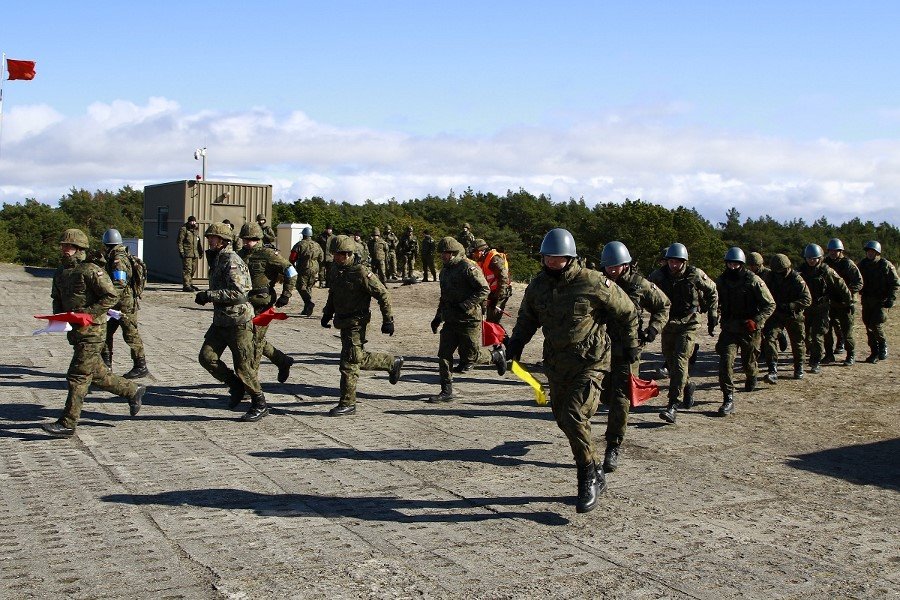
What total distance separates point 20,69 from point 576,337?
1006 inches

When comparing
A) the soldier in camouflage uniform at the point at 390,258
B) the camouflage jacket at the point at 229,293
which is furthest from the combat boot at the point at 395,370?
the soldier in camouflage uniform at the point at 390,258

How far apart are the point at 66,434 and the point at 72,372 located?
570mm

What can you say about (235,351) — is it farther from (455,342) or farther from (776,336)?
(776,336)

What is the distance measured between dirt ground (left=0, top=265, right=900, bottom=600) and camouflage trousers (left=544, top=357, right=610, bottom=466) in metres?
0.45

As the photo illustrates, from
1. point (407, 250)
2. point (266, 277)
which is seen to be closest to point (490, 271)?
point (266, 277)

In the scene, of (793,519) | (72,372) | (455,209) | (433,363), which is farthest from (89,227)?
(793,519)

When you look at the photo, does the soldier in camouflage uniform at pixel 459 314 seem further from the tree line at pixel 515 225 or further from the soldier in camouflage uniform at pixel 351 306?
the tree line at pixel 515 225

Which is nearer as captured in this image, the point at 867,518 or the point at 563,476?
the point at 867,518

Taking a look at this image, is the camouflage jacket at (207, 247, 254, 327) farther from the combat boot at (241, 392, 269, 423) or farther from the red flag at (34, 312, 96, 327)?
the red flag at (34, 312, 96, 327)

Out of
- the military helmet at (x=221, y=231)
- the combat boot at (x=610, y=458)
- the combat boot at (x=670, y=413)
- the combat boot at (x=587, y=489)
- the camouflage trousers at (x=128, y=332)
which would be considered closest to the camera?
the combat boot at (x=587, y=489)

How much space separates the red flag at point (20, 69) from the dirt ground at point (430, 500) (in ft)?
60.9

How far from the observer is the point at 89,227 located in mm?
67312

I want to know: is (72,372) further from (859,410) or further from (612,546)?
(859,410)

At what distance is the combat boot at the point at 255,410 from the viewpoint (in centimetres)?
967
